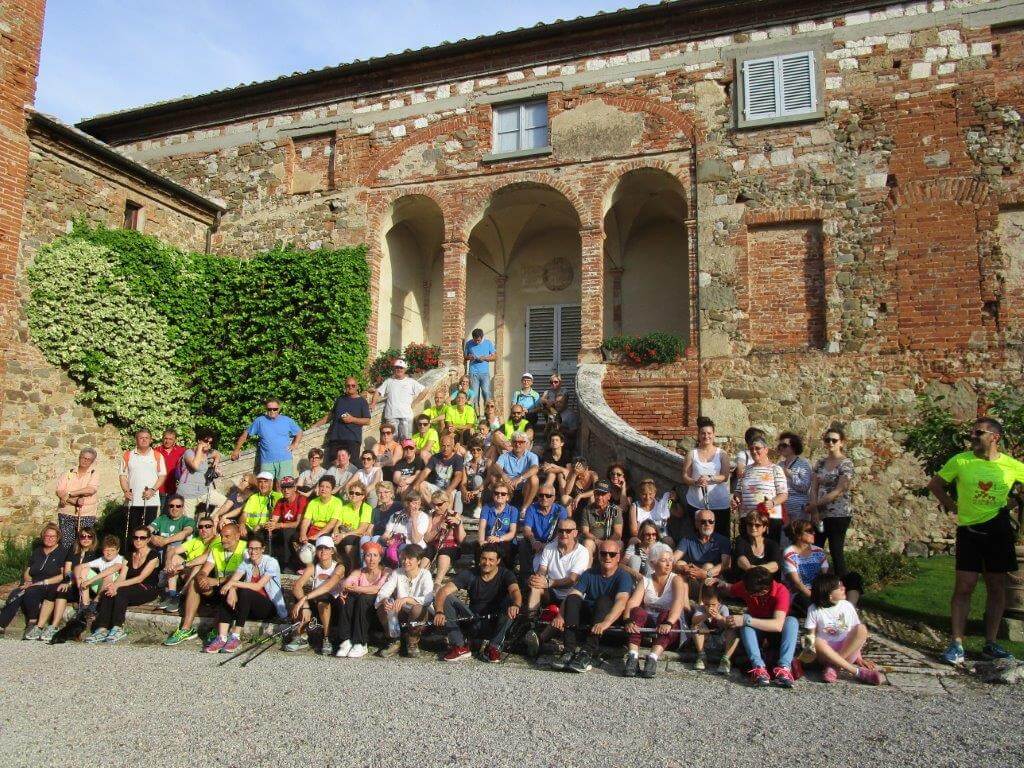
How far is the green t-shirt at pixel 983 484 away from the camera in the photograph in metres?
5.86

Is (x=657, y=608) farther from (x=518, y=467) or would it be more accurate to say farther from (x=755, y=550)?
(x=518, y=467)

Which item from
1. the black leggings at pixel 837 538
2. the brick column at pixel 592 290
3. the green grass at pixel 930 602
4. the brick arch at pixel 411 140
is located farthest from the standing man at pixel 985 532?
the brick arch at pixel 411 140

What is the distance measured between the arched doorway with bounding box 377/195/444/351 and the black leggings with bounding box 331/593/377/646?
27.1 feet

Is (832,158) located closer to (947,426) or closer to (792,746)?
(947,426)

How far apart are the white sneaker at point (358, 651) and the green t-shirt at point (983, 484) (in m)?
5.19

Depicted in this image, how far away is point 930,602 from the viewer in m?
7.34

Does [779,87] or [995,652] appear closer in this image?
[995,652]

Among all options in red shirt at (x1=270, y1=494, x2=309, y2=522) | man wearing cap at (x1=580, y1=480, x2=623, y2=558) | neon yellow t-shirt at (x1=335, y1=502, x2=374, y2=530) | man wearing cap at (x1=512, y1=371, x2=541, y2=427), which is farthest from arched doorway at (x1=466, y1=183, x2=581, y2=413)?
man wearing cap at (x1=580, y1=480, x2=623, y2=558)

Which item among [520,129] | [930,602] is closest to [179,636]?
A: [930,602]

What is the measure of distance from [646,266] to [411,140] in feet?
17.7

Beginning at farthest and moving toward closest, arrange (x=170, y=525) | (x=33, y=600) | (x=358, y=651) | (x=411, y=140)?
(x=411, y=140) → (x=170, y=525) → (x=33, y=600) → (x=358, y=651)

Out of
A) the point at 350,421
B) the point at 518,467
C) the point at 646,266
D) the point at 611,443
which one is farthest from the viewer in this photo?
the point at 646,266

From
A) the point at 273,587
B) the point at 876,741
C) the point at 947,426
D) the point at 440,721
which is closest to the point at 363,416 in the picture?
the point at 273,587

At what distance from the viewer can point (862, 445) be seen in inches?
447
